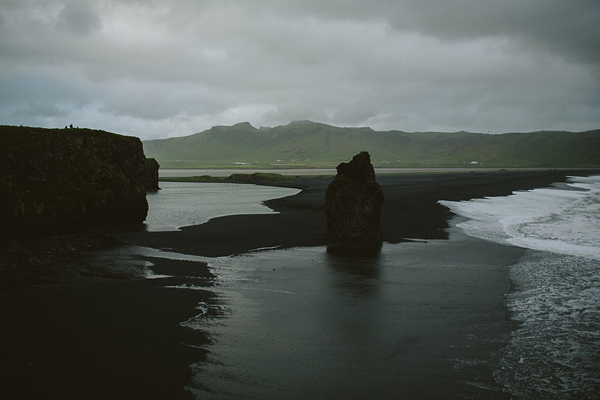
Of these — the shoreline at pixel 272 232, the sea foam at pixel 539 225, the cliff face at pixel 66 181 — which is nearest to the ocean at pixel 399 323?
the sea foam at pixel 539 225

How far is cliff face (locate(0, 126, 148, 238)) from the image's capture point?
21.5 meters

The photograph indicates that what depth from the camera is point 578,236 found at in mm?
27828

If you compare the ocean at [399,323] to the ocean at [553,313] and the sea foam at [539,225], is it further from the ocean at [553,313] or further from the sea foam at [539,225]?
the sea foam at [539,225]

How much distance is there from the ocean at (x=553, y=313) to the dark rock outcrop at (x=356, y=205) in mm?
7607

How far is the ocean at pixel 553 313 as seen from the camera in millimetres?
9023

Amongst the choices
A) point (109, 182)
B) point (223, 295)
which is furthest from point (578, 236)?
point (109, 182)

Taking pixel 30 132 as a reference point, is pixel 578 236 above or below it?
below

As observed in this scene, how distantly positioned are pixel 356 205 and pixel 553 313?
13.5 metres

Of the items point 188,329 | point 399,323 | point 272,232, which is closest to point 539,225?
point 272,232

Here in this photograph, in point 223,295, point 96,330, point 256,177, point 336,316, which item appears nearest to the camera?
point 96,330

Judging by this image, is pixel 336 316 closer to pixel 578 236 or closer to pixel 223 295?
pixel 223 295

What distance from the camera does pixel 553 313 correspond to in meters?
13.2

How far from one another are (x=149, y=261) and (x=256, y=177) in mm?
94910

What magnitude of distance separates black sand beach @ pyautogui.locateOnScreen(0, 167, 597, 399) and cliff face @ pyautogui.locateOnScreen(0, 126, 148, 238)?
3784 millimetres
